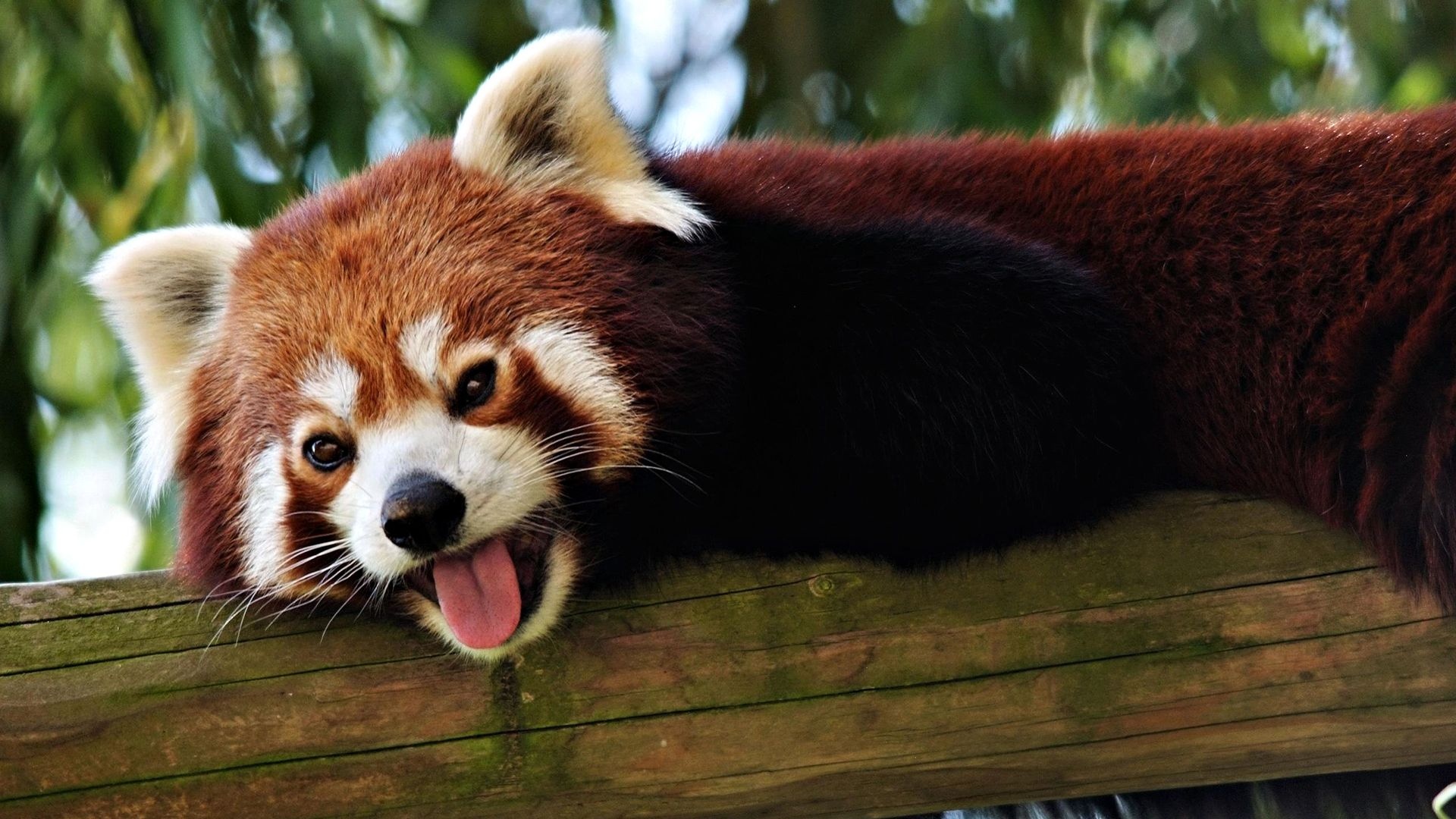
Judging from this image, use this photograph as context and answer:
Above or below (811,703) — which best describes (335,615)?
below

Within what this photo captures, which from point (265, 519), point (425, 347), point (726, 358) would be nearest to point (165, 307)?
point (265, 519)

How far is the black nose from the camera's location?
6.54 feet

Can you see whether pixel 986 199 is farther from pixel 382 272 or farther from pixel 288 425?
pixel 288 425

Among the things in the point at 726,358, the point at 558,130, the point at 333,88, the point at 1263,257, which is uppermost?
the point at 1263,257

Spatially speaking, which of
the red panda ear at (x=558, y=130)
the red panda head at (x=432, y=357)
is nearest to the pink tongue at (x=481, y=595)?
the red panda head at (x=432, y=357)

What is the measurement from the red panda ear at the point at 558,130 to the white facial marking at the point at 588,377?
26cm

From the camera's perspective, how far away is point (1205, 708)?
6.56ft

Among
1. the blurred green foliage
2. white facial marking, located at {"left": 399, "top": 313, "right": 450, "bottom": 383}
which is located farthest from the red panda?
the blurred green foliage

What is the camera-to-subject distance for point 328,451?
218cm

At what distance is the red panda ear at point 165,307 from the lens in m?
2.43

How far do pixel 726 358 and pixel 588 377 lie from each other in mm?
231

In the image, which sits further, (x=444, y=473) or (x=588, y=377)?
(x=588, y=377)

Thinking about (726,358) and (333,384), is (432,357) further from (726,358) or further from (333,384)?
(726,358)

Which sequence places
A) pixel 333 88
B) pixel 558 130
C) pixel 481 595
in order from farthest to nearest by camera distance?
pixel 333 88 < pixel 558 130 < pixel 481 595
